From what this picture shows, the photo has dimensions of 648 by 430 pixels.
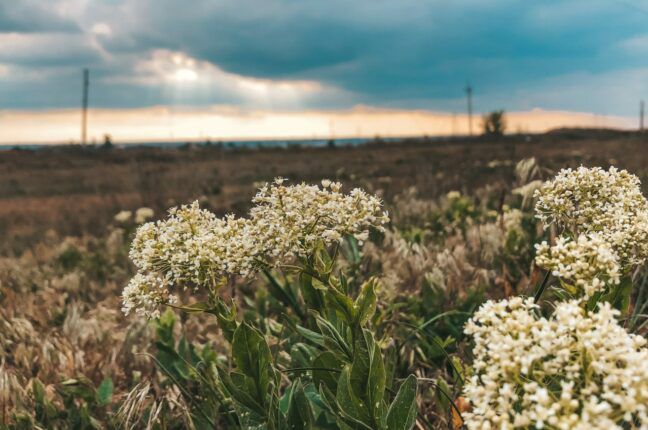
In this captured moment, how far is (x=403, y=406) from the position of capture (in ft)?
6.68

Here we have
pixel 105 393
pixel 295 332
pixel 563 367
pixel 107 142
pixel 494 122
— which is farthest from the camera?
pixel 494 122

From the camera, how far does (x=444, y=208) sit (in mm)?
8289

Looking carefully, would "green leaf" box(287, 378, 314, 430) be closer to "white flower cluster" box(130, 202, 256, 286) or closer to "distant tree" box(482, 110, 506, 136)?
"white flower cluster" box(130, 202, 256, 286)

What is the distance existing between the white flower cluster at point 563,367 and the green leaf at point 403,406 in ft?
1.69

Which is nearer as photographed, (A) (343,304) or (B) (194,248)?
(A) (343,304)

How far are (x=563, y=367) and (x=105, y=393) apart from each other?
10.8 ft

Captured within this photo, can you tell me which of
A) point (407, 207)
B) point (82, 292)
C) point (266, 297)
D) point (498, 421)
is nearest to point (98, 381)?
point (266, 297)

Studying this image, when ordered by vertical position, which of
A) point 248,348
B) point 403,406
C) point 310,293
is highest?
point 310,293

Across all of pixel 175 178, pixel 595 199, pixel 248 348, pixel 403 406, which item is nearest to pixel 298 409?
pixel 248 348

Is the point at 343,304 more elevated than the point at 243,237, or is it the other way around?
the point at 243,237

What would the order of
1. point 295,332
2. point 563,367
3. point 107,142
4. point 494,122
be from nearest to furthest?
point 563,367, point 295,332, point 107,142, point 494,122

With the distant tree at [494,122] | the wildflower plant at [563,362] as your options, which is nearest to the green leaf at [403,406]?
the wildflower plant at [563,362]

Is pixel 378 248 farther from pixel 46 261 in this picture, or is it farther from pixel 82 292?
pixel 46 261

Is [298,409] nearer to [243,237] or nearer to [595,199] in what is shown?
[243,237]
